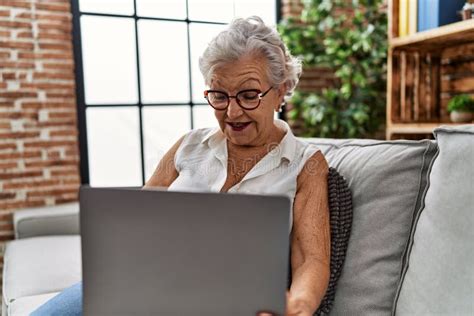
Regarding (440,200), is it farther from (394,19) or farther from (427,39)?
(394,19)

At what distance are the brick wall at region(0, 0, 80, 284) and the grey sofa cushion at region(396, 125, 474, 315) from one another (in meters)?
2.31

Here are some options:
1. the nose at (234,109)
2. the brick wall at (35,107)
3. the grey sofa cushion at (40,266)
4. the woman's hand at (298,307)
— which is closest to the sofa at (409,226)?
the woman's hand at (298,307)

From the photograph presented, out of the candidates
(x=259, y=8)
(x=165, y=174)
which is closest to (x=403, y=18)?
(x=259, y=8)

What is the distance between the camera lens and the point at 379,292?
1.09 m

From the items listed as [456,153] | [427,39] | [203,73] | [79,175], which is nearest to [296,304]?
[456,153]

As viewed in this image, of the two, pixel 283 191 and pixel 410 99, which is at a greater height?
pixel 410 99

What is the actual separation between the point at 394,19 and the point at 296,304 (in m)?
2.01

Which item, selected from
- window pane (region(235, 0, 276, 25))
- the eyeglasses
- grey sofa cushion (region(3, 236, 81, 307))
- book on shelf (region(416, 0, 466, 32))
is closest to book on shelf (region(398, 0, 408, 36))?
book on shelf (region(416, 0, 466, 32))

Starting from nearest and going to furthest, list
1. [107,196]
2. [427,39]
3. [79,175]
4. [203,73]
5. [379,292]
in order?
1. [107,196]
2. [379,292]
3. [203,73]
4. [427,39]
5. [79,175]

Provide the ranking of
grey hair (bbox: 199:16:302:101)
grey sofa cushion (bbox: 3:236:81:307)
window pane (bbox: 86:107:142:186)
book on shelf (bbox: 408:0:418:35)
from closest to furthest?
grey hair (bbox: 199:16:302:101) → grey sofa cushion (bbox: 3:236:81:307) → book on shelf (bbox: 408:0:418:35) → window pane (bbox: 86:107:142:186)

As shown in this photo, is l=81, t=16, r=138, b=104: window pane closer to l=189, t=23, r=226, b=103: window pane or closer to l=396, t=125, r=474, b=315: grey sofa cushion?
l=189, t=23, r=226, b=103: window pane

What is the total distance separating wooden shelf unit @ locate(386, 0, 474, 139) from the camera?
2.41 m

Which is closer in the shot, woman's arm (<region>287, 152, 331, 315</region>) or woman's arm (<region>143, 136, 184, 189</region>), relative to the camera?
woman's arm (<region>287, 152, 331, 315</region>)

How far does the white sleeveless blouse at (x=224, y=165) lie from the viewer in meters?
1.19
